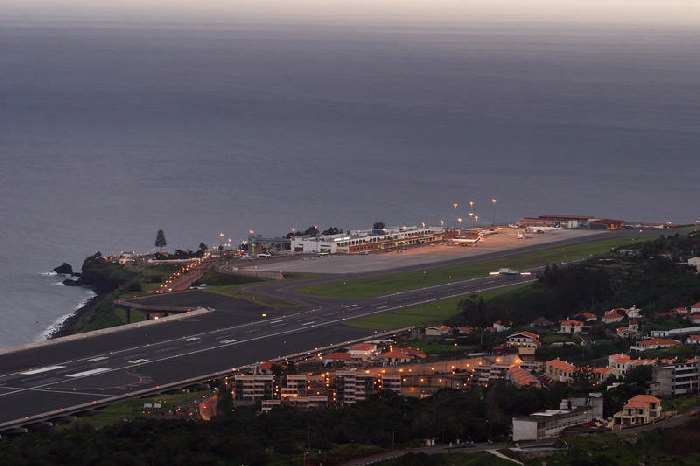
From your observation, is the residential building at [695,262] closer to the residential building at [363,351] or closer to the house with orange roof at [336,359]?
the residential building at [363,351]

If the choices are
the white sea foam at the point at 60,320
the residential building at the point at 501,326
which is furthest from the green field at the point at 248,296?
the residential building at the point at 501,326

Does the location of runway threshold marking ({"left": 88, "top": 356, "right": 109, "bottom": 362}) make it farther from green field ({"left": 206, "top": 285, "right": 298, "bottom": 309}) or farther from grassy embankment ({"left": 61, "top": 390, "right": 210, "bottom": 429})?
green field ({"left": 206, "top": 285, "right": 298, "bottom": 309})

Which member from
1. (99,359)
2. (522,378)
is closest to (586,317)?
(522,378)

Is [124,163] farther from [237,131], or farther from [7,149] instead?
[237,131]

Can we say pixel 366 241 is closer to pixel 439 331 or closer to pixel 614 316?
pixel 439 331

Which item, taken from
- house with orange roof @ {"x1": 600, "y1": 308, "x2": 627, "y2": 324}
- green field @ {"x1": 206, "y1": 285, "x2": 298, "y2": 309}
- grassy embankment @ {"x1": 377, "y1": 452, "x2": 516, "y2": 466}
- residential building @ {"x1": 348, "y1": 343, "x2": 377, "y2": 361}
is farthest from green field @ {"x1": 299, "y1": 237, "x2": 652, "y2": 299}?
grassy embankment @ {"x1": 377, "y1": 452, "x2": 516, "y2": 466}

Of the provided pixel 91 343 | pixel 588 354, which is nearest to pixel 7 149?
pixel 91 343

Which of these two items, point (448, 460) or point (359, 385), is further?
A: point (359, 385)
